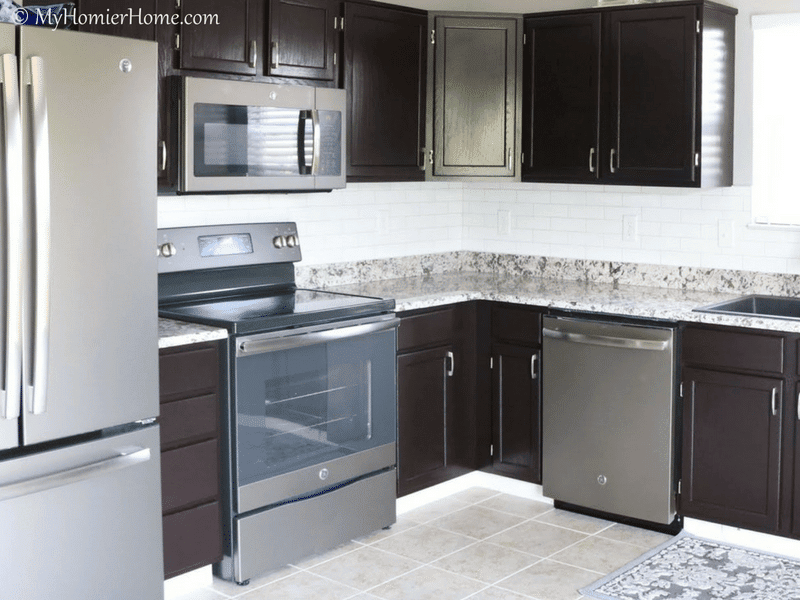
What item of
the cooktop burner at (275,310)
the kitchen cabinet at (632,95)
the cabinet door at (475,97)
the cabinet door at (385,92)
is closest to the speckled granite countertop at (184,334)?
the cooktop burner at (275,310)

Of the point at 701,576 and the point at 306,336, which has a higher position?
the point at 306,336

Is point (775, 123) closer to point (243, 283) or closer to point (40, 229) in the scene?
Answer: point (243, 283)

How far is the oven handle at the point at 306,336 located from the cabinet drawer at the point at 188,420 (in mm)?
201

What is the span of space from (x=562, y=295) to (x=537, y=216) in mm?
786

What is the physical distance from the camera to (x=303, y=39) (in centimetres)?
414

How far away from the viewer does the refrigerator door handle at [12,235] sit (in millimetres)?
2674

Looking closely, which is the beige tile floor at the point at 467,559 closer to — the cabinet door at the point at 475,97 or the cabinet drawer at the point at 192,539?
the cabinet drawer at the point at 192,539

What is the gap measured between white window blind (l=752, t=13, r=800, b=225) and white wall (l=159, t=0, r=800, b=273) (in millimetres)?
49

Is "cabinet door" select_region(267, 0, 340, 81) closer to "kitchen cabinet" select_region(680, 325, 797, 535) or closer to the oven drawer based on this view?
the oven drawer

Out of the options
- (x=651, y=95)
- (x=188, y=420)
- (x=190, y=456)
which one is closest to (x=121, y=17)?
(x=188, y=420)

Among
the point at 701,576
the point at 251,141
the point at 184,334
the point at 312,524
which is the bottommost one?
the point at 701,576

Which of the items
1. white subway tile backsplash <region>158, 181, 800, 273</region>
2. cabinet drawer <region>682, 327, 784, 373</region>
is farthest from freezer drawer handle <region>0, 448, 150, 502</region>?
cabinet drawer <region>682, 327, 784, 373</region>

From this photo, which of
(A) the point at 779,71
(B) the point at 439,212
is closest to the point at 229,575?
(B) the point at 439,212

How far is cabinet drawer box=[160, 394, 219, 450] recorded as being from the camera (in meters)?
3.46
